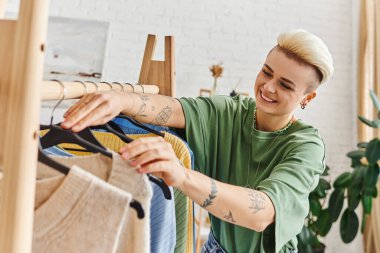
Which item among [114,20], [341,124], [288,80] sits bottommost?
[341,124]

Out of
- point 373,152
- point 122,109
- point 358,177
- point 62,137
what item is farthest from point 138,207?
point 358,177

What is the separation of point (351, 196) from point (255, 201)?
7.58 ft

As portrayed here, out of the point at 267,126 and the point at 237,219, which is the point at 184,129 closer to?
the point at 267,126

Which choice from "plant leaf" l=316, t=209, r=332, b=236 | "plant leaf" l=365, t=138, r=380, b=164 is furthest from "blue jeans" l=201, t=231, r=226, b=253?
"plant leaf" l=316, t=209, r=332, b=236

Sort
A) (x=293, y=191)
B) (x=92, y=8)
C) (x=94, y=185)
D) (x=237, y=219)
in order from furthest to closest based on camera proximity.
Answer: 1. (x=92, y=8)
2. (x=293, y=191)
3. (x=237, y=219)
4. (x=94, y=185)

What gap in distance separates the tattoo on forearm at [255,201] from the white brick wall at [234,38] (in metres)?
2.82

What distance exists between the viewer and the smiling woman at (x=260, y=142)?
0.94m

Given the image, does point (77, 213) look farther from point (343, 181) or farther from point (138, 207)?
point (343, 181)

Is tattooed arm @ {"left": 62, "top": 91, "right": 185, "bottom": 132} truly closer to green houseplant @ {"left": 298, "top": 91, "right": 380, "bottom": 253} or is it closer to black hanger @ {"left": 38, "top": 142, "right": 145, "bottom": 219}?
black hanger @ {"left": 38, "top": 142, "right": 145, "bottom": 219}

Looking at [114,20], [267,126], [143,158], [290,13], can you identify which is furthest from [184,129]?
[290,13]

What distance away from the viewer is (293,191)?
3.39 ft

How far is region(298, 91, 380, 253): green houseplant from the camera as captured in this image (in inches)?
111

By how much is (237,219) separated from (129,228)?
31 centimetres

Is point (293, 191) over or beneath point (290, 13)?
beneath
